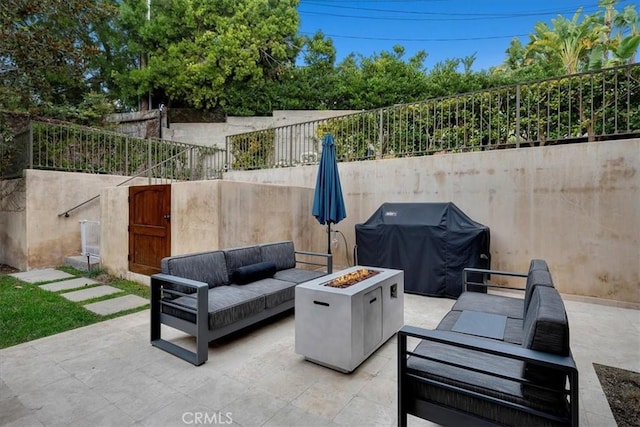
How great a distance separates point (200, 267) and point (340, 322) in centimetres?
194

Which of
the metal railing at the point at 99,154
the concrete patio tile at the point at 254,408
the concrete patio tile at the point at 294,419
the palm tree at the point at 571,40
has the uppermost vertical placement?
the palm tree at the point at 571,40

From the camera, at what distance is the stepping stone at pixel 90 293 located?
5.14m

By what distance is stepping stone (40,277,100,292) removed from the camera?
5633mm

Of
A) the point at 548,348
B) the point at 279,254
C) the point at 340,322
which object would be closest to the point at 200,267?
the point at 279,254

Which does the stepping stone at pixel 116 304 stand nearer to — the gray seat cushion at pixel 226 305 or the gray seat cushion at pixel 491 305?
the gray seat cushion at pixel 226 305

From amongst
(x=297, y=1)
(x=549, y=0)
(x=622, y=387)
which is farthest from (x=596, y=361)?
(x=549, y=0)

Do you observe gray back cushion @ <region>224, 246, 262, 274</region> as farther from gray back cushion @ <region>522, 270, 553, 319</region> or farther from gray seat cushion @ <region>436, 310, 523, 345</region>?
gray back cushion @ <region>522, 270, 553, 319</region>

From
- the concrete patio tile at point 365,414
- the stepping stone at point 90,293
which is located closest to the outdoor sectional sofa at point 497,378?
the concrete patio tile at point 365,414

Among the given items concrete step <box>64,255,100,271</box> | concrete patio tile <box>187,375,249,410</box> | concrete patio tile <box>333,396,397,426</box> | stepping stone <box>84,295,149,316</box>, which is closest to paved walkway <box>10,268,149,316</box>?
stepping stone <box>84,295,149,316</box>

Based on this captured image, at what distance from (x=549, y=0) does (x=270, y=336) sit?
1829cm

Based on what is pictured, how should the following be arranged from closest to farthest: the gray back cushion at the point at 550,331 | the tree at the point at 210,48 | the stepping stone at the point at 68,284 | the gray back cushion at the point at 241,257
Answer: the gray back cushion at the point at 550,331 < the gray back cushion at the point at 241,257 < the stepping stone at the point at 68,284 < the tree at the point at 210,48

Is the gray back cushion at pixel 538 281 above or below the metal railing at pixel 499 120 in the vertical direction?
below

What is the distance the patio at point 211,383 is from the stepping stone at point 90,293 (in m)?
1.55

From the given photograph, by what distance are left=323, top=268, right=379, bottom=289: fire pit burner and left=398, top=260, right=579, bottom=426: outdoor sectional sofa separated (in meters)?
1.05
